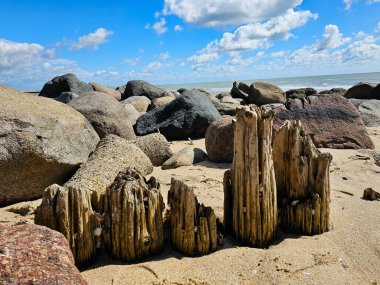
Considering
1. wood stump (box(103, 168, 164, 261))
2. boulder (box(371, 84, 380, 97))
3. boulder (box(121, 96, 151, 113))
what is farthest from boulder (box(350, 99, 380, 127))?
wood stump (box(103, 168, 164, 261))

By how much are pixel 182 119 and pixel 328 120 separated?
4322mm

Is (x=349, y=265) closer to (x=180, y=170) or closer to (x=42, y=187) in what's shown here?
(x=180, y=170)

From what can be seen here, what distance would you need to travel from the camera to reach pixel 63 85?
19078mm

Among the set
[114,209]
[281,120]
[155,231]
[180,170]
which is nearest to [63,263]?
[114,209]

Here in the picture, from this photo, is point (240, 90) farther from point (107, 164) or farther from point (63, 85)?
point (107, 164)

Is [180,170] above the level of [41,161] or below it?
below

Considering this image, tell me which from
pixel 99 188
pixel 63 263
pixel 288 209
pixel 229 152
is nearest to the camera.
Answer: pixel 63 263

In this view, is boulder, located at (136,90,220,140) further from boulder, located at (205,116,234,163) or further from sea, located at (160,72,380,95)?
sea, located at (160,72,380,95)

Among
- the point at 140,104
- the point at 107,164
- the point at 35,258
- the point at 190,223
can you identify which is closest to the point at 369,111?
the point at 140,104

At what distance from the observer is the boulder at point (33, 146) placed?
5.40m

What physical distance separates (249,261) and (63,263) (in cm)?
175

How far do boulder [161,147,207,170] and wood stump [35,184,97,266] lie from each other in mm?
3944

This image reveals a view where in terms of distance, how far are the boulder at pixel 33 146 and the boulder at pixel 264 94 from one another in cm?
1612

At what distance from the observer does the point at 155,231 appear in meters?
3.54
